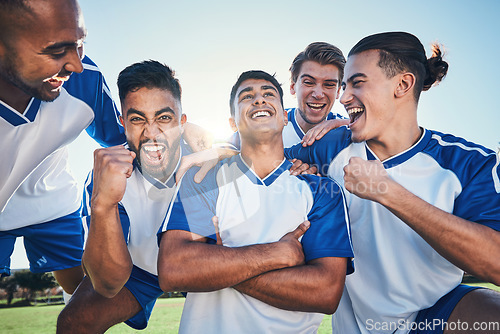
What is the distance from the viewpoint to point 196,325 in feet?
8.45

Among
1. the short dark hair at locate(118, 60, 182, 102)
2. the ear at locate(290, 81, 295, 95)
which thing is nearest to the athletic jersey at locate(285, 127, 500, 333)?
the short dark hair at locate(118, 60, 182, 102)

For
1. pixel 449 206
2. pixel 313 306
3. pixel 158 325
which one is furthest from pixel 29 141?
pixel 158 325

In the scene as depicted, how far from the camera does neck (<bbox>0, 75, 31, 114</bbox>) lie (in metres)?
3.42

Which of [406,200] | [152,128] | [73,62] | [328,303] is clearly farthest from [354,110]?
[73,62]

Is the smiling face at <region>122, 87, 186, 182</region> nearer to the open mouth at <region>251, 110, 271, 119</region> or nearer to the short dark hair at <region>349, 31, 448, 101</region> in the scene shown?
the open mouth at <region>251, 110, 271, 119</region>

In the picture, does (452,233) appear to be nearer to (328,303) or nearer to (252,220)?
(328,303)

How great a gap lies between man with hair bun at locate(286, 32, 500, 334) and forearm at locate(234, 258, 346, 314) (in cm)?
56

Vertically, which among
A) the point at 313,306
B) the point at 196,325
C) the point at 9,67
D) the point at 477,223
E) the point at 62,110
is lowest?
the point at 196,325

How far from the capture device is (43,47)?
3.03 metres

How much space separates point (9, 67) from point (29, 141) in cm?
69

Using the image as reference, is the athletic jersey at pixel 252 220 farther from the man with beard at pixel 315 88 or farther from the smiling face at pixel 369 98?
the man with beard at pixel 315 88

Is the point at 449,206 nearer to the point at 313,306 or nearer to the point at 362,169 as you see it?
the point at 362,169

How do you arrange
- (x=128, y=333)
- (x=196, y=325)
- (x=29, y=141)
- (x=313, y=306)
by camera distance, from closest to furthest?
(x=313, y=306)
(x=196, y=325)
(x=29, y=141)
(x=128, y=333)

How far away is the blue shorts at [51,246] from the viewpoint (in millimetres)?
4219
